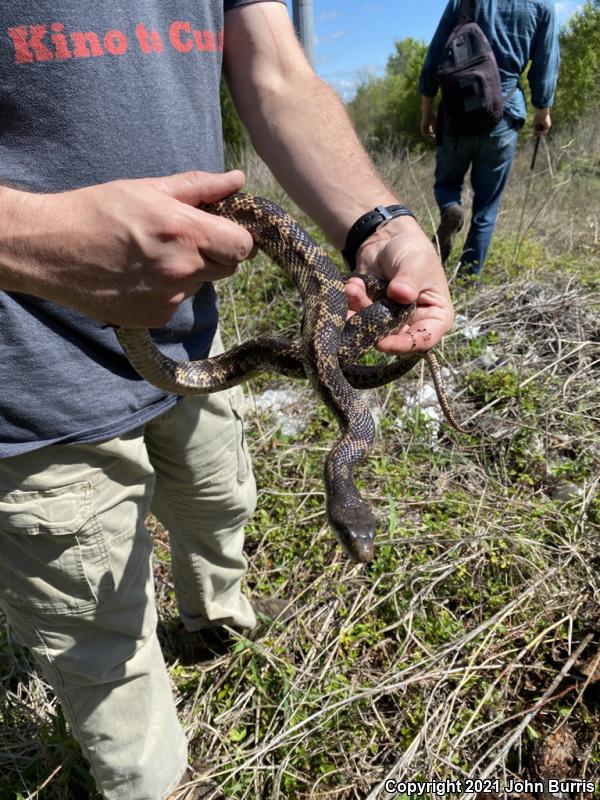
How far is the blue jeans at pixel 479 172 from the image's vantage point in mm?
6723

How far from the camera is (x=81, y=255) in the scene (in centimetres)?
154

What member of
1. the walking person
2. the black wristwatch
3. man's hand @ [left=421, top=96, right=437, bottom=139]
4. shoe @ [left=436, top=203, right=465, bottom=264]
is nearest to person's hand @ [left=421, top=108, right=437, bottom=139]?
man's hand @ [left=421, top=96, right=437, bottom=139]

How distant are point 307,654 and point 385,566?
726mm

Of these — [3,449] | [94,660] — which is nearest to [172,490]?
[94,660]

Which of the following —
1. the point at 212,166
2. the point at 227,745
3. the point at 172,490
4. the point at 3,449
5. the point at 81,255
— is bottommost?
the point at 227,745

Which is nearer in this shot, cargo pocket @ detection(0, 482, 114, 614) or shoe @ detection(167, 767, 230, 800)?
cargo pocket @ detection(0, 482, 114, 614)

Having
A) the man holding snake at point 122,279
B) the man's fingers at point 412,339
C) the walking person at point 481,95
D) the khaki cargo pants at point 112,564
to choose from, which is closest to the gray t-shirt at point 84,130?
the man holding snake at point 122,279

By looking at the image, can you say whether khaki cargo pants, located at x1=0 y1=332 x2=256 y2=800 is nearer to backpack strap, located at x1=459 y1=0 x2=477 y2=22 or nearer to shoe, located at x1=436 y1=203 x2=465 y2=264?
shoe, located at x1=436 y1=203 x2=465 y2=264

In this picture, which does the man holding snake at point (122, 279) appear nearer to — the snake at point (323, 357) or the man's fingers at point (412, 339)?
the man's fingers at point (412, 339)

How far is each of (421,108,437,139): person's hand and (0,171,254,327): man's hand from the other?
23.4 feet

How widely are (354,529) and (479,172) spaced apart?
626 centimetres

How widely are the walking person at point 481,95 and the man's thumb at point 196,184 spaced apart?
16.7 feet

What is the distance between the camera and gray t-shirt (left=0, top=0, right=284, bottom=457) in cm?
179

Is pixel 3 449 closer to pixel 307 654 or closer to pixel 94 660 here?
pixel 94 660
